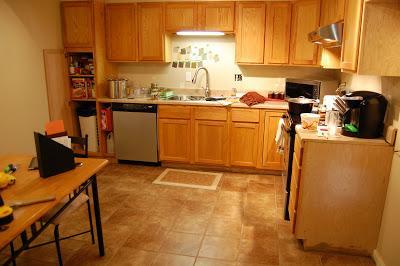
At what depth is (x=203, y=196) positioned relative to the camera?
3.51 meters

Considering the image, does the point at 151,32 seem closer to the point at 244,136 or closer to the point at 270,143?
the point at 244,136

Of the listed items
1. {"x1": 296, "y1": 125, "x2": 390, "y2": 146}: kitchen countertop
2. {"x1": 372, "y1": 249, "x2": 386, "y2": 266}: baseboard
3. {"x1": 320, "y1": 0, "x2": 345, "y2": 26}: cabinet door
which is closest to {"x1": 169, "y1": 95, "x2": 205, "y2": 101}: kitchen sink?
{"x1": 320, "y1": 0, "x2": 345, "y2": 26}: cabinet door

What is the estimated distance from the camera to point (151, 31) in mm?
4305

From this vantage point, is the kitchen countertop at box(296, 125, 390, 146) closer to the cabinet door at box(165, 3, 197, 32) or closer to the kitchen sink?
the kitchen sink

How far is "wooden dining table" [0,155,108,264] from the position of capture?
146cm

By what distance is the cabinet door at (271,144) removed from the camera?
3.92 m

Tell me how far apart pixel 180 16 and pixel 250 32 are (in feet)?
3.19

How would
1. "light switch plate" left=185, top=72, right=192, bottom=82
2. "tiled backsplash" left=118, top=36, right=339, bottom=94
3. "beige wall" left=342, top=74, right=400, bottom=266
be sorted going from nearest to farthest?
"beige wall" left=342, top=74, right=400, bottom=266 < "tiled backsplash" left=118, top=36, right=339, bottom=94 < "light switch plate" left=185, top=72, right=192, bottom=82

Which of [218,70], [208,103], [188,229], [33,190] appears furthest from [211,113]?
[33,190]

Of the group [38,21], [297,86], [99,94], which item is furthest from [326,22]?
[38,21]

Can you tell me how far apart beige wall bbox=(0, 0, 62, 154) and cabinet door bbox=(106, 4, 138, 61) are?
2.40 feet

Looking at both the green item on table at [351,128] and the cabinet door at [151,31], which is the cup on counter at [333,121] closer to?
the green item on table at [351,128]

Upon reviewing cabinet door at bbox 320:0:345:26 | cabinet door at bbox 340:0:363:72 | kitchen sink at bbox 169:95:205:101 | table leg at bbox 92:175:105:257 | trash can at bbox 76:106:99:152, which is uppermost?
cabinet door at bbox 320:0:345:26

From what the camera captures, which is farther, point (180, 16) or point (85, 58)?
point (85, 58)
